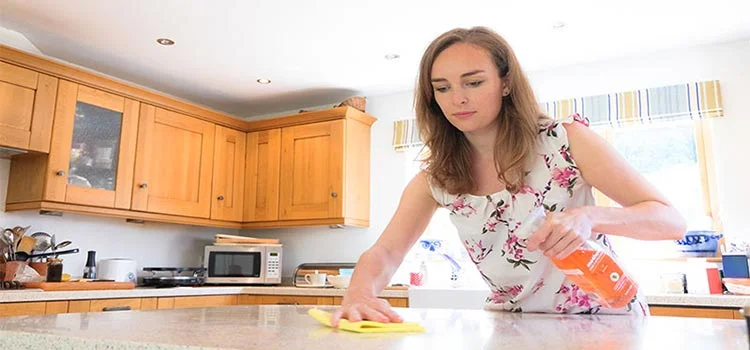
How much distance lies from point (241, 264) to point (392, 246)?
2.63m

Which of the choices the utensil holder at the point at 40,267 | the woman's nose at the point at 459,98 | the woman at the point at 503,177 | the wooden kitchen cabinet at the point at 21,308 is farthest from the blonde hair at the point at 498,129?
the utensil holder at the point at 40,267

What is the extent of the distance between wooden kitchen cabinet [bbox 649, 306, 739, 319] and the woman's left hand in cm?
192

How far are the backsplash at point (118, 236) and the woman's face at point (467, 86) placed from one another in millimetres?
2829

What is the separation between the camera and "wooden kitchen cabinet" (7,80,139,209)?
3012 mm

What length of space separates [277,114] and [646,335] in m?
4.01

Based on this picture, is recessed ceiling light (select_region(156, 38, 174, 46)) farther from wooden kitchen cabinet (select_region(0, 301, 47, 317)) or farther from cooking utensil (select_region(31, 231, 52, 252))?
wooden kitchen cabinet (select_region(0, 301, 47, 317))

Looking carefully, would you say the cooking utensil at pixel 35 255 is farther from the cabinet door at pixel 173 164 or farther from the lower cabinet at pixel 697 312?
the lower cabinet at pixel 697 312

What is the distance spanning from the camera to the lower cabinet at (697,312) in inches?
95.7

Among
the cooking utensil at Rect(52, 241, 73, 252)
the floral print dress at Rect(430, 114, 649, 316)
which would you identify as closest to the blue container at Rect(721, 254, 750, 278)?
the floral print dress at Rect(430, 114, 649, 316)

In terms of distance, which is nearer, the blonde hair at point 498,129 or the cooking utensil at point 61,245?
the blonde hair at point 498,129

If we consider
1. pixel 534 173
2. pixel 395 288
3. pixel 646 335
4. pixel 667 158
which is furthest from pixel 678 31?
pixel 646 335

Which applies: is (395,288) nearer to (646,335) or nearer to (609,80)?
(609,80)

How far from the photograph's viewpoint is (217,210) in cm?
392

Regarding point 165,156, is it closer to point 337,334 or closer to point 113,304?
point 113,304
